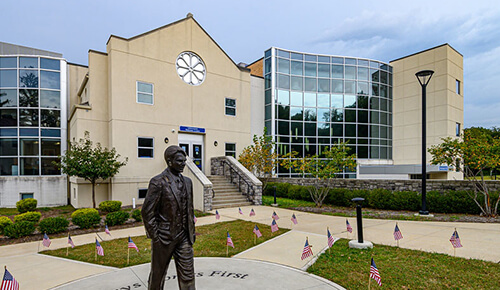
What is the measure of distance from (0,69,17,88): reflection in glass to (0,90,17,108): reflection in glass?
366 millimetres

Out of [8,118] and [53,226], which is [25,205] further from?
[53,226]

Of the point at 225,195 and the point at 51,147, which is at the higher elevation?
the point at 51,147

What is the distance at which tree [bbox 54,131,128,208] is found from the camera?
530 inches

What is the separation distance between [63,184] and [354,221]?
16852mm

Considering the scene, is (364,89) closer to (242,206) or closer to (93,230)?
(242,206)

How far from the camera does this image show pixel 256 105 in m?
24.4

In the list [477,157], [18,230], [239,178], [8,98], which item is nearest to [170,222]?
[18,230]

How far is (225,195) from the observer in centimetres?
1545

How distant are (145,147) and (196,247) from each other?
418 inches

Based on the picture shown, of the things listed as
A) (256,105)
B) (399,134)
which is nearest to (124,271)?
(256,105)

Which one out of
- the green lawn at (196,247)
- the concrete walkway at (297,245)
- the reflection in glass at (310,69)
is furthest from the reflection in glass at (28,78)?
the reflection in glass at (310,69)

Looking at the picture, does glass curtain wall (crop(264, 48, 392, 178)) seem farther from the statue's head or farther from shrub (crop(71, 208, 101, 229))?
the statue's head

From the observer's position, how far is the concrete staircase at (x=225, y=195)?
1453 centimetres

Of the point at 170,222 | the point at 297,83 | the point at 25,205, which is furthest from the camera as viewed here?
the point at 297,83
